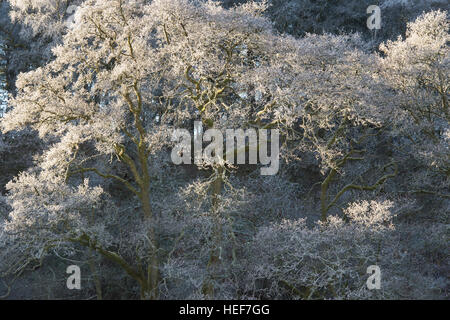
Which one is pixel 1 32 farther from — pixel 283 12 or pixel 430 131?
pixel 430 131

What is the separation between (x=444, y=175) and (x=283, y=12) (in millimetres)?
8404

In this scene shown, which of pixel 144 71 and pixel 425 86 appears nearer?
pixel 144 71

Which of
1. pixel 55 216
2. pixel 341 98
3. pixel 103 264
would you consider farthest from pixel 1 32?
pixel 341 98

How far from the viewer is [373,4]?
17.2 meters

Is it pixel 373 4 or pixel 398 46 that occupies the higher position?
pixel 373 4

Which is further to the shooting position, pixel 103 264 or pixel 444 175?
pixel 103 264

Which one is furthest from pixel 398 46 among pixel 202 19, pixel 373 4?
pixel 373 4

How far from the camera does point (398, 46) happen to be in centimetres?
1080

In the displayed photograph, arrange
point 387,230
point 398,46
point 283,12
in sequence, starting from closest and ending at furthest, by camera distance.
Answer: point 387,230 < point 398,46 < point 283,12

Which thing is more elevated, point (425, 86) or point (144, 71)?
point (144, 71)

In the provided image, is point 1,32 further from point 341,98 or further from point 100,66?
point 341,98
